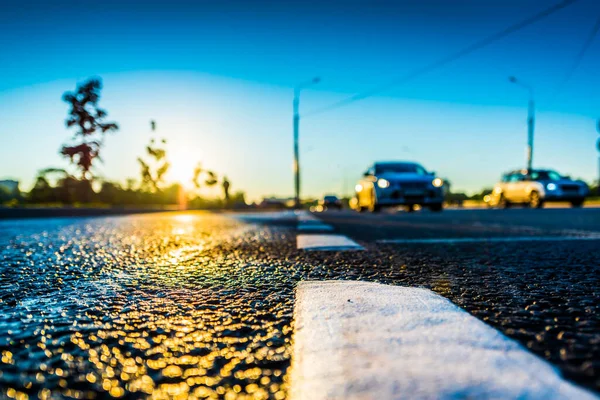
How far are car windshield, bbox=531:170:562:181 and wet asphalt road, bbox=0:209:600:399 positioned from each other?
58.9ft

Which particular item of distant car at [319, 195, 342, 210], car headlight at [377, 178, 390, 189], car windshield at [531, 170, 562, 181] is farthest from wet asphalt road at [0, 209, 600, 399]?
A: distant car at [319, 195, 342, 210]

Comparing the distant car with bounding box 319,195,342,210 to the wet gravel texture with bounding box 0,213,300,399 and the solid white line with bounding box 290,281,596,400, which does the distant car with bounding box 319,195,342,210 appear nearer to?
the wet gravel texture with bounding box 0,213,300,399

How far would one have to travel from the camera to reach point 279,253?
3254mm

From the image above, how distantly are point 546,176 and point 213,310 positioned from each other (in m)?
20.6

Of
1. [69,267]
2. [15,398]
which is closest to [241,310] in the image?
[15,398]

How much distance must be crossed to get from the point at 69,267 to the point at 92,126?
24.7 metres

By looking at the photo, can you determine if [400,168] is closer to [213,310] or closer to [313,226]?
[313,226]

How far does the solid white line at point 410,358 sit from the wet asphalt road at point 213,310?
0.06 metres

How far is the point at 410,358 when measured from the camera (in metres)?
0.95

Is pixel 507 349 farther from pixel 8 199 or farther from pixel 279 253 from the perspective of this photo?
pixel 8 199

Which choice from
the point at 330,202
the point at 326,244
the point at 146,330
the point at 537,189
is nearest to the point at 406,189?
the point at 537,189

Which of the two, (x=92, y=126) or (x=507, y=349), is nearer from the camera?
(x=507, y=349)

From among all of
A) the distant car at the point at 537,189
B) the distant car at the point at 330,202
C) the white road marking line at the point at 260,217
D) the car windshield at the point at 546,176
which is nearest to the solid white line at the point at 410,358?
the white road marking line at the point at 260,217

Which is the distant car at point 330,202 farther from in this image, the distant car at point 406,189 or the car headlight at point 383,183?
the car headlight at point 383,183
